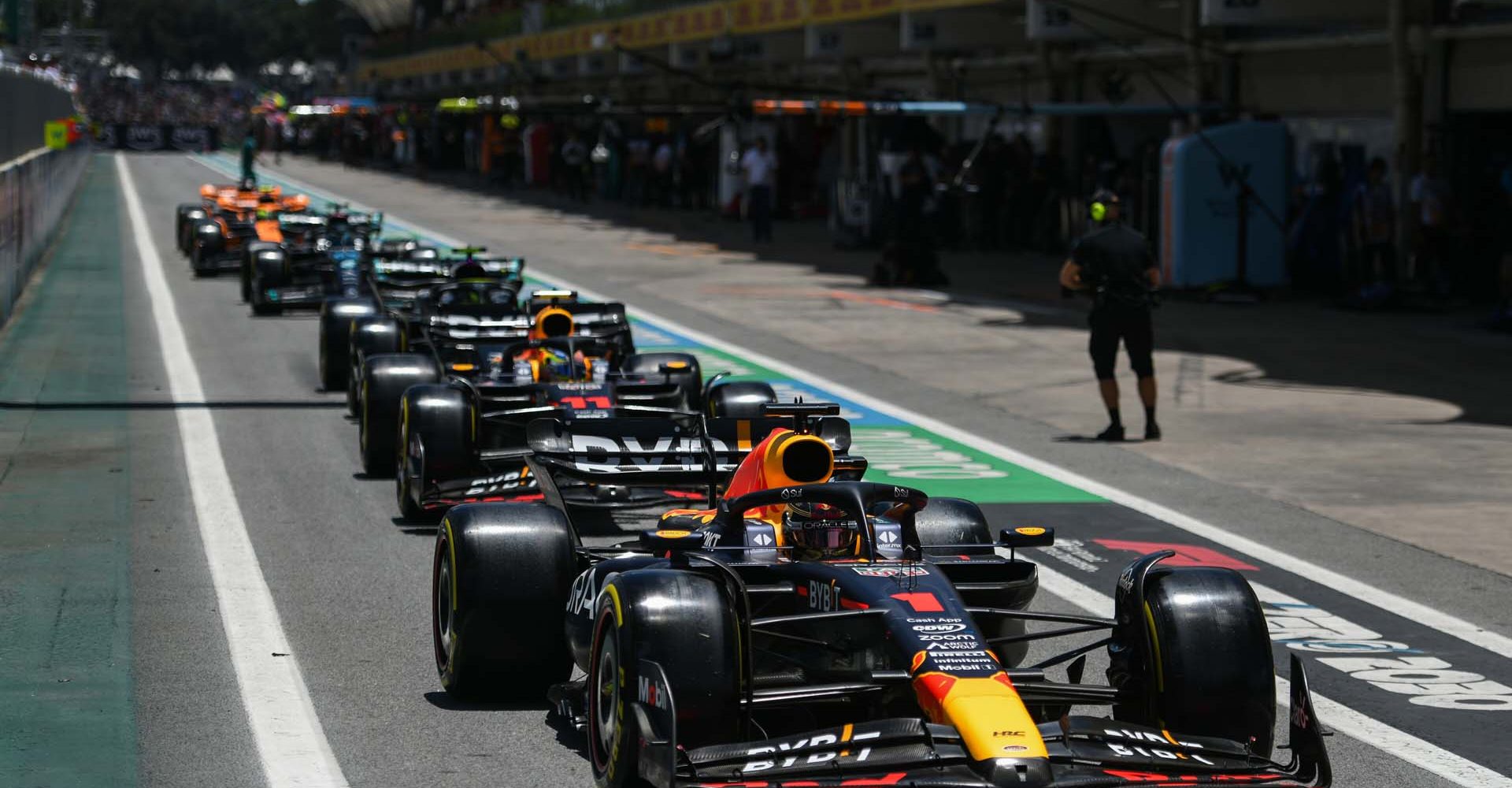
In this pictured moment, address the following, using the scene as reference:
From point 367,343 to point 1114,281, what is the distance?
18.2 feet

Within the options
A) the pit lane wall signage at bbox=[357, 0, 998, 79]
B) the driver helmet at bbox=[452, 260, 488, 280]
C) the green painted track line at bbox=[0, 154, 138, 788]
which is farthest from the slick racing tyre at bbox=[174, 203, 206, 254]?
the driver helmet at bbox=[452, 260, 488, 280]

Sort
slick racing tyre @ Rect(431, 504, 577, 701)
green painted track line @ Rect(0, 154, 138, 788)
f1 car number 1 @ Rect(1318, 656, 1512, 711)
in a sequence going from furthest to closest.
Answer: f1 car number 1 @ Rect(1318, 656, 1512, 711)
slick racing tyre @ Rect(431, 504, 577, 701)
green painted track line @ Rect(0, 154, 138, 788)

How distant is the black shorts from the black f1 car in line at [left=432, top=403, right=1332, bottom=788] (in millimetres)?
7352

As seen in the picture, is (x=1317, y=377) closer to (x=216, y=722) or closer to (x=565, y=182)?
(x=216, y=722)

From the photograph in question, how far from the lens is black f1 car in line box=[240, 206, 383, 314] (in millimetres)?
23531

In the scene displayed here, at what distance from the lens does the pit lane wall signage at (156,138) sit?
94688 millimetres

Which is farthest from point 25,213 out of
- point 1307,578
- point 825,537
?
point 825,537

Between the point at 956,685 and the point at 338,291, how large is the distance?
17137 millimetres

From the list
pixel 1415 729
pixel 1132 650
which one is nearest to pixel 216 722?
pixel 1132 650

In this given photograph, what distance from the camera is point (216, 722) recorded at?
23.2ft

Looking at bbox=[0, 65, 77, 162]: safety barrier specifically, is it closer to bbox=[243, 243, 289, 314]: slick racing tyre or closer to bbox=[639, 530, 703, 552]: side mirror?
bbox=[243, 243, 289, 314]: slick racing tyre

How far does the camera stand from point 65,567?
9.71m

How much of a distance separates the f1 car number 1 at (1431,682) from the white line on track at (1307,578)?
0.37 meters

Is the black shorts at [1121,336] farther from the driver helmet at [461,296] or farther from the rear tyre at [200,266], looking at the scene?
the rear tyre at [200,266]
